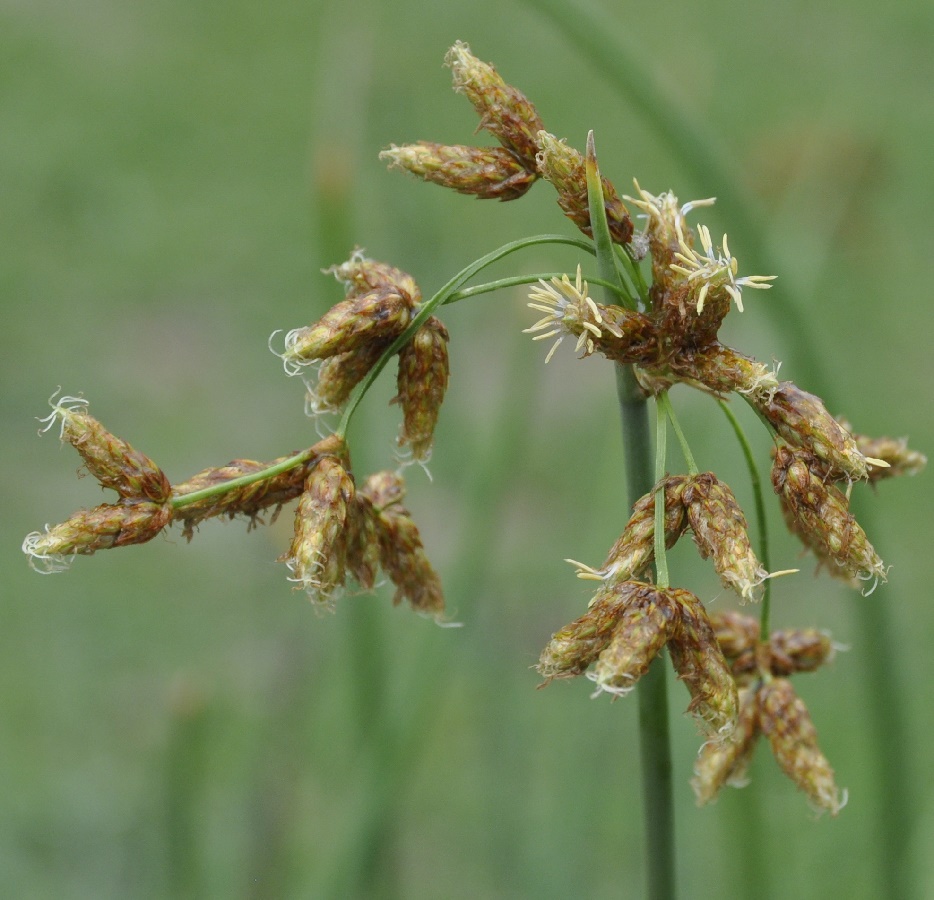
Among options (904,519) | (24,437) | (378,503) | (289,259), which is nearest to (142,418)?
(24,437)

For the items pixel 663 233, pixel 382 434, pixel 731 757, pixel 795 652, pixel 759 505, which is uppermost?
pixel 382 434

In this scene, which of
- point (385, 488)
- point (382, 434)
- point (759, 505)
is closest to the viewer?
point (759, 505)

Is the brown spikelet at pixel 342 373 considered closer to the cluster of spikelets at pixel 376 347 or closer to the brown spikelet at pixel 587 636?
the cluster of spikelets at pixel 376 347

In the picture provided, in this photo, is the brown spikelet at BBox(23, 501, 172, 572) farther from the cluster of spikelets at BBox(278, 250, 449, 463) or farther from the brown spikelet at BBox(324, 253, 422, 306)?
the brown spikelet at BBox(324, 253, 422, 306)

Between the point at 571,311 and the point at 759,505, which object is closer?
the point at 571,311

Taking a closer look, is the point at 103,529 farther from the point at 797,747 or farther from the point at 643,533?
the point at 797,747

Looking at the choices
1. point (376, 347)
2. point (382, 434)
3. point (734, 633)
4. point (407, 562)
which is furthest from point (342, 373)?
point (382, 434)

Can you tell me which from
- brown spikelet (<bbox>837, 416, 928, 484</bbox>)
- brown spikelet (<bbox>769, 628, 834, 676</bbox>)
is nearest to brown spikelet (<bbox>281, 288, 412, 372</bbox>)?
brown spikelet (<bbox>837, 416, 928, 484</bbox>)

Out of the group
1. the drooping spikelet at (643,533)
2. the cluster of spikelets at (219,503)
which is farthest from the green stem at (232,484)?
the drooping spikelet at (643,533)
